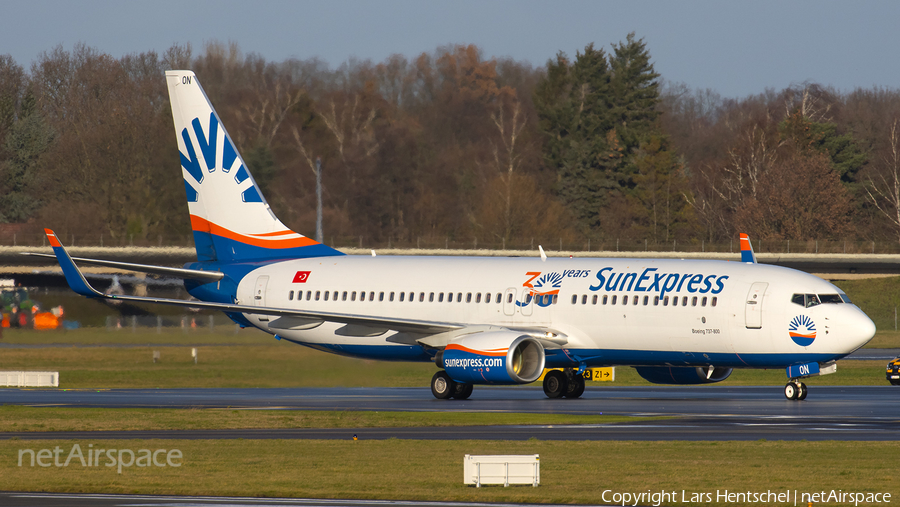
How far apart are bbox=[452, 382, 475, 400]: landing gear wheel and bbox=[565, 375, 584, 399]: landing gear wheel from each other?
287 centimetres

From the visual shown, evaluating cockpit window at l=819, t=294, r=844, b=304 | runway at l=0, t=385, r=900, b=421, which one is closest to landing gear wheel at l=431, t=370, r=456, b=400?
runway at l=0, t=385, r=900, b=421

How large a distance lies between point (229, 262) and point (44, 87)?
85744mm

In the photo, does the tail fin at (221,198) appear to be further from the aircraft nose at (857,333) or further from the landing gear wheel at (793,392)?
the aircraft nose at (857,333)

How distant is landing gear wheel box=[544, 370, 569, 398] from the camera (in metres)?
36.0

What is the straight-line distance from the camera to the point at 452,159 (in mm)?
121562

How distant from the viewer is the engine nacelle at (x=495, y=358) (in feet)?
109

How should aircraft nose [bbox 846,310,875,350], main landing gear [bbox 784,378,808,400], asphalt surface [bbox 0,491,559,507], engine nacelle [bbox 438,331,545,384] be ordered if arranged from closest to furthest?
asphalt surface [bbox 0,491,559,507], aircraft nose [bbox 846,310,875,350], engine nacelle [bbox 438,331,545,384], main landing gear [bbox 784,378,808,400]

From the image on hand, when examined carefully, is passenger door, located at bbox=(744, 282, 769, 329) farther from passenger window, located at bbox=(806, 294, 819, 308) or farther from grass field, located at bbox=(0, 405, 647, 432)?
grass field, located at bbox=(0, 405, 647, 432)

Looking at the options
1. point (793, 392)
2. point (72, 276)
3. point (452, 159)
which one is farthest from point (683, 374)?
point (452, 159)

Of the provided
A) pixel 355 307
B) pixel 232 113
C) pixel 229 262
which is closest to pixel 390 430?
pixel 355 307

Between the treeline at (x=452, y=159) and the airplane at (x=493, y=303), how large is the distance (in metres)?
47.4

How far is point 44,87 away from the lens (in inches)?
4700

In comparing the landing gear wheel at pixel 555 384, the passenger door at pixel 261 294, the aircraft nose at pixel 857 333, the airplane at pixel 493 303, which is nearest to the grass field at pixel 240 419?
the airplane at pixel 493 303

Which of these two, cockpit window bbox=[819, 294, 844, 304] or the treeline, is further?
the treeline
